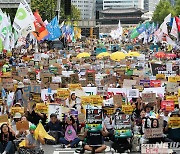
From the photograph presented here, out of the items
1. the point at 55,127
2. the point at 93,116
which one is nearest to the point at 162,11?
the point at 55,127

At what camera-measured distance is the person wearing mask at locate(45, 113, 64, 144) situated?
697 inches

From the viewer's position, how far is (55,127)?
1770 centimetres

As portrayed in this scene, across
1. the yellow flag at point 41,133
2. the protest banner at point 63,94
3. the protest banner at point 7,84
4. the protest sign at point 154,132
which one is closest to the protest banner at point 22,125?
the yellow flag at point 41,133

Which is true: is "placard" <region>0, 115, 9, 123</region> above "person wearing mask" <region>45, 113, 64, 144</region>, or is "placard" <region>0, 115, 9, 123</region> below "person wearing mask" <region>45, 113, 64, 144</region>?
above

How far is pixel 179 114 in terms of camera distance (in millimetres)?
17000

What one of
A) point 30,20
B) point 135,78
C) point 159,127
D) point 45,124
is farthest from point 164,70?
point 159,127

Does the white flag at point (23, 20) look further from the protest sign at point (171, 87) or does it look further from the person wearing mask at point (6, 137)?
the person wearing mask at point (6, 137)

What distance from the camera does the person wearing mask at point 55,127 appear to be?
58.1ft

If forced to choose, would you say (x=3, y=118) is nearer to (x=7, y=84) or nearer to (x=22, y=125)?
(x=22, y=125)

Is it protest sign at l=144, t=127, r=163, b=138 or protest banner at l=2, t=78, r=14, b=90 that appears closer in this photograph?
protest sign at l=144, t=127, r=163, b=138

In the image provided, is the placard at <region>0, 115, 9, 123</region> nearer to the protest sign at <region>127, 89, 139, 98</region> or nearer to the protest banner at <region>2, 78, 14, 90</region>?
the protest sign at <region>127, 89, 139, 98</region>

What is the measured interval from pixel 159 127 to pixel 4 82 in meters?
8.70

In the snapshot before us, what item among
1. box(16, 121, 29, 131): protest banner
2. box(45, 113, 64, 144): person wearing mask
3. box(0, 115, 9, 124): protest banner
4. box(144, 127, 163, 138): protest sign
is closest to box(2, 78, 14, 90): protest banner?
box(45, 113, 64, 144): person wearing mask

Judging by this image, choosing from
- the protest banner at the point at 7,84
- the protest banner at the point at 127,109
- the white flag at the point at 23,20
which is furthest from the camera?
the white flag at the point at 23,20
